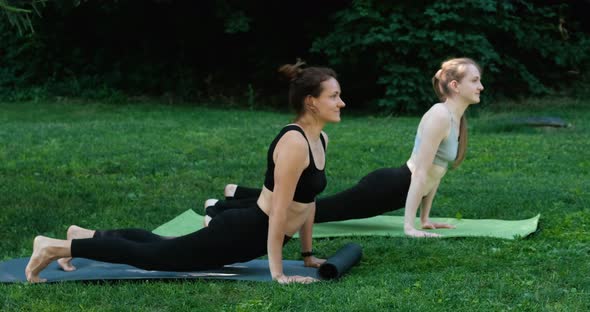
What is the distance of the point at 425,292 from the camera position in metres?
4.57

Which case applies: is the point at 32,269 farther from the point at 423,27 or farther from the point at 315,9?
the point at 315,9

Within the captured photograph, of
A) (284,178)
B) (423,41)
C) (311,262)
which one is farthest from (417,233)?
(423,41)

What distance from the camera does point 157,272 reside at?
201 inches

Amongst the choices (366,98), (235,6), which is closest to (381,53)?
(366,98)

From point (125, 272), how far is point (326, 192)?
396 cm

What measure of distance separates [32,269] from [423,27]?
12.8m

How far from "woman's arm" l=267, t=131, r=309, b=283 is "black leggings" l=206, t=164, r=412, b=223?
5.45ft

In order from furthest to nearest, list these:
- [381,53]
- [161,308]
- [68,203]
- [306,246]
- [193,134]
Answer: [381,53], [193,134], [68,203], [306,246], [161,308]

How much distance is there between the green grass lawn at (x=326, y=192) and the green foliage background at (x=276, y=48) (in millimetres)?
1354

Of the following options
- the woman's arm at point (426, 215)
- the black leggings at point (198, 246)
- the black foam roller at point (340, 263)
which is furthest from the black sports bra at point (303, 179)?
the woman's arm at point (426, 215)

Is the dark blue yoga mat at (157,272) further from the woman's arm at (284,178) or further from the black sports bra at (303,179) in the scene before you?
the black sports bra at (303,179)

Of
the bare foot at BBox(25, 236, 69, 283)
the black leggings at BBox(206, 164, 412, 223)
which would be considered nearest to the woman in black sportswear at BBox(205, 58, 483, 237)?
the black leggings at BBox(206, 164, 412, 223)

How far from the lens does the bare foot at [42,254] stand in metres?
4.78

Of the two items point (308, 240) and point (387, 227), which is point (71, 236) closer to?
point (308, 240)
